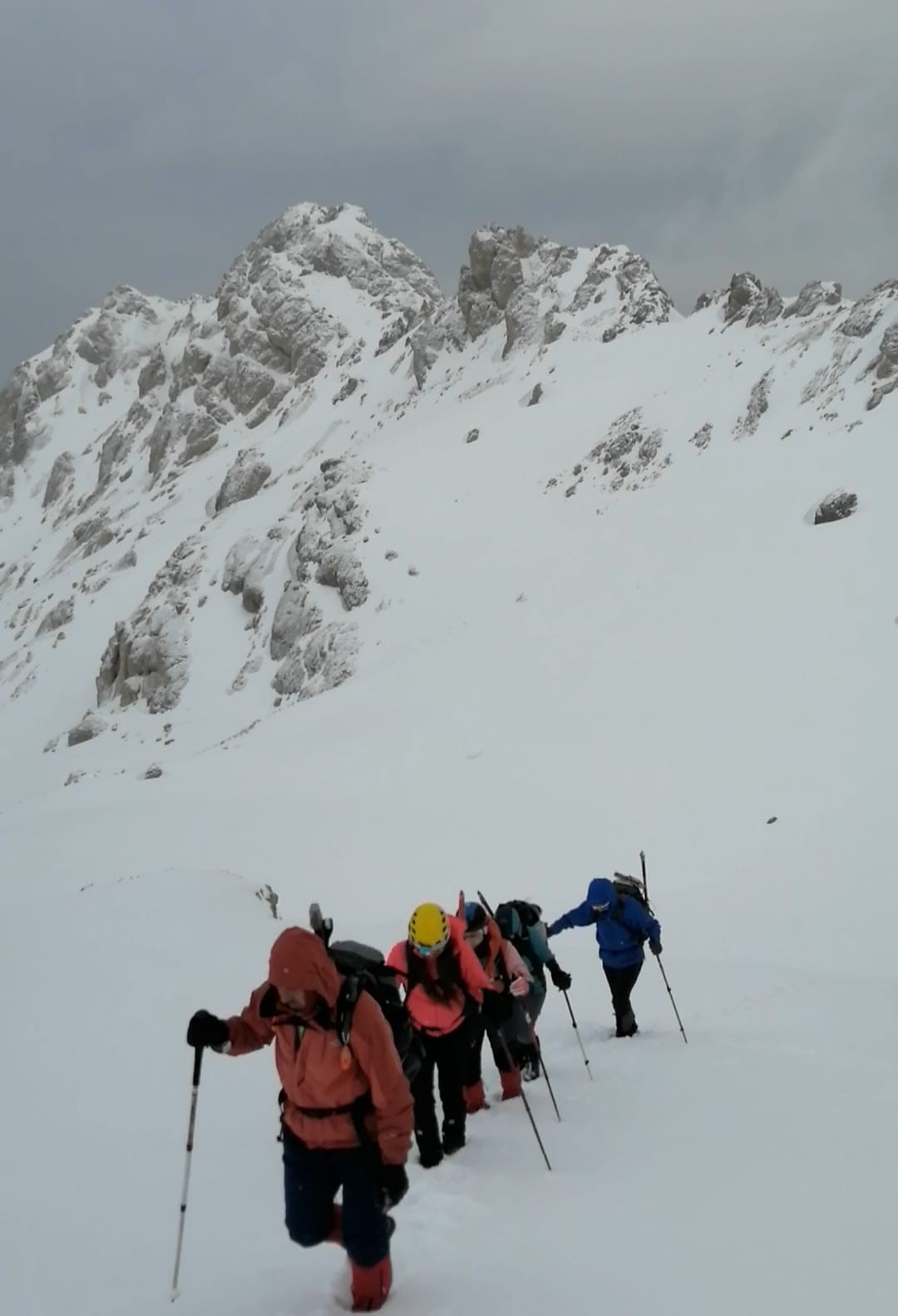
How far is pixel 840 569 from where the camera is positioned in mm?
23359

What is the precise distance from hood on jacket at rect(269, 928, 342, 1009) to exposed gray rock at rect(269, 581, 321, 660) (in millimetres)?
36144

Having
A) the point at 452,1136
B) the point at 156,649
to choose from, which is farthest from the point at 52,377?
the point at 452,1136

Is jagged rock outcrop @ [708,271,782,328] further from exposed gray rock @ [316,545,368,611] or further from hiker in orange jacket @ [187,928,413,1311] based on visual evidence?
hiker in orange jacket @ [187,928,413,1311]

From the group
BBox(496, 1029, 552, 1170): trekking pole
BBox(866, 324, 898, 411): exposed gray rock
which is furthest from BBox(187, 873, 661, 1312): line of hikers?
BBox(866, 324, 898, 411): exposed gray rock

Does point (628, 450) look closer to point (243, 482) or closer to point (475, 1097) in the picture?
point (243, 482)

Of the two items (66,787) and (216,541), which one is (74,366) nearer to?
(216,541)

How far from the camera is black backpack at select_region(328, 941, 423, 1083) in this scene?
367 centimetres

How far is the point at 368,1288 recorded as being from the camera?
382 cm

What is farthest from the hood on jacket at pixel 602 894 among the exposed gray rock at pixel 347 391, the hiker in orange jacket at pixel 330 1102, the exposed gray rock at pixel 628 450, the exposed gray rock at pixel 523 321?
the exposed gray rock at pixel 347 391

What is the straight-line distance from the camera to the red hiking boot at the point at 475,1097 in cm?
657

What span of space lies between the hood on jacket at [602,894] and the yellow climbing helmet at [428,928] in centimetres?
321

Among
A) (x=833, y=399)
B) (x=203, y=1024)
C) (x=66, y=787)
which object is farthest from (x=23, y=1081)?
(x=833, y=399)

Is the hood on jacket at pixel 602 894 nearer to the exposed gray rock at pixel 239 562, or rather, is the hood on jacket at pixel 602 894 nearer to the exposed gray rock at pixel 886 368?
the exposed gray rock at pixel 886 368

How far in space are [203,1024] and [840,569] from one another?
23.1 m
